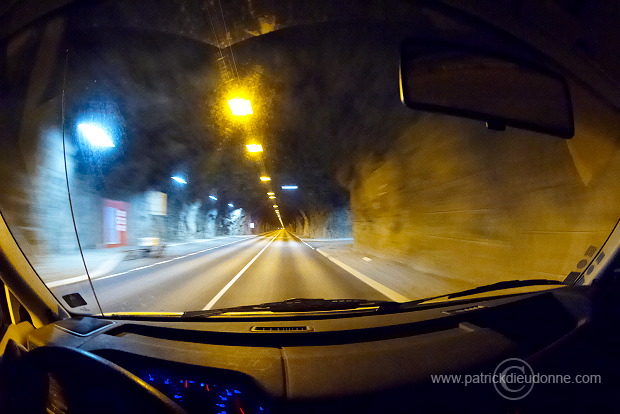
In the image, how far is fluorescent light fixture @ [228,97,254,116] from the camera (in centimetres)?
651

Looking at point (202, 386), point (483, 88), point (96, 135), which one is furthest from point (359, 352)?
point (96, 135)

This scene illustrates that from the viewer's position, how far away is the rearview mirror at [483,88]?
2426 millimetres

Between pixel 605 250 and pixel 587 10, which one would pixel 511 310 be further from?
pixel 587 10

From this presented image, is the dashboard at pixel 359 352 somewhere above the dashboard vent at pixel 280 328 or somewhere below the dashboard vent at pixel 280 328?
below

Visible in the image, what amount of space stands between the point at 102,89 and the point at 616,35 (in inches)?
311

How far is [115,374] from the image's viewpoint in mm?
1466

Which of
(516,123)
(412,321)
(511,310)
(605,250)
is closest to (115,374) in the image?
(412,321)

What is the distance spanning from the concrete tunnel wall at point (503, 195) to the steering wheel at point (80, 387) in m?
4.54

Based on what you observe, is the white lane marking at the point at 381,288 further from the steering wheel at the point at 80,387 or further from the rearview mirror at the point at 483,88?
the steering wheel at the point at 80,387

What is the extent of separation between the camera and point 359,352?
1.95 meters

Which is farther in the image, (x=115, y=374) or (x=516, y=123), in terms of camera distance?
(x=516, y=123)

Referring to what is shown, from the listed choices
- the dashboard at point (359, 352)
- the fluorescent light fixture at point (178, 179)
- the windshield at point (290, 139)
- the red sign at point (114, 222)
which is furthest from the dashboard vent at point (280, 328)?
the fluorescent light fixture at point (178, 179)

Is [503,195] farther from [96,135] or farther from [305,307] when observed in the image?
[96,135]

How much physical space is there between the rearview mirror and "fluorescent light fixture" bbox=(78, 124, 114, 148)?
21.6 feet
